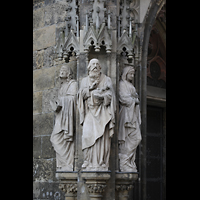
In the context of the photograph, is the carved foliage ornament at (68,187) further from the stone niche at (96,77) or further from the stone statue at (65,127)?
the stone statue at (65,127)

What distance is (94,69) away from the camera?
7.85m

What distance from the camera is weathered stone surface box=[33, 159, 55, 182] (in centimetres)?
937

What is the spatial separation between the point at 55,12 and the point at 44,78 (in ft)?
4.32

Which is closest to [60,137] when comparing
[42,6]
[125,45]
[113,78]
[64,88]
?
[64,88]

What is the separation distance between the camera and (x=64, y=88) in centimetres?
863

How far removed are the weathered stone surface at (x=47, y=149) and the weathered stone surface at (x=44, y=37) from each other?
187 cm

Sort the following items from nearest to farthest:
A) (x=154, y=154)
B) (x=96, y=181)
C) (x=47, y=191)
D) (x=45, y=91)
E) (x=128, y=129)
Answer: (x=96, y=181) → (x=128, y=129) → (x=47, y=191) → (x=45, y=91) → (x=154, y=154)

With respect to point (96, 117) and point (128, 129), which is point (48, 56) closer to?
point (96, 117)

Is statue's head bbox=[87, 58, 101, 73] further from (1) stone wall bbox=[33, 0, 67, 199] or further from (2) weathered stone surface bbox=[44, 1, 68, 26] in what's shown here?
(2) weathered stone surface bbox=[44, 1, 68, 26]

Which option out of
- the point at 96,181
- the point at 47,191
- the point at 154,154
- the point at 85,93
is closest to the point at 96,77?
the point at 85,93

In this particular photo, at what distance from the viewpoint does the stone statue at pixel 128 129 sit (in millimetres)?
8086

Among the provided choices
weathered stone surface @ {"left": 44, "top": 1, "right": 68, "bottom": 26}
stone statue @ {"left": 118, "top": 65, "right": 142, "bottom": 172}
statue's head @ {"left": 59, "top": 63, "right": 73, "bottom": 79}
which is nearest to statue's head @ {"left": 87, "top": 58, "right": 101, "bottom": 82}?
stone statue @ {"left": 118, "top": 65, "right": 142, "bottom": 172}

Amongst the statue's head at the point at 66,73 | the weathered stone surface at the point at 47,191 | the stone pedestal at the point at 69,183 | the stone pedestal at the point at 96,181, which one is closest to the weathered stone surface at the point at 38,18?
the statue's head at the point at 66,73

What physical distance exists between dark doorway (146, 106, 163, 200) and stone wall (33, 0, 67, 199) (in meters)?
2.48
